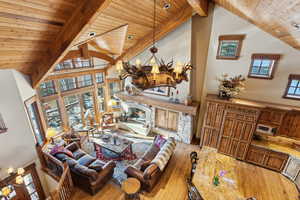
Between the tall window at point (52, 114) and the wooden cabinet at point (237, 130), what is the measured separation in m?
7.33

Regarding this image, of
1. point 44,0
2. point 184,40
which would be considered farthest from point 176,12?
point 44,0

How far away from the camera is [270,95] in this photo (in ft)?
15.5

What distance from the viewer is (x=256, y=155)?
5000 millimetres

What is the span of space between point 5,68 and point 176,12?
224 inches

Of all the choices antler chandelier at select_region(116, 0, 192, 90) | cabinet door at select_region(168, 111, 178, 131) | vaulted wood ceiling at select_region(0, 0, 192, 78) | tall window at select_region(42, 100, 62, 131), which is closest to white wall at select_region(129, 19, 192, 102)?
vaulted wood ceiling at select_region(0, 0, 192, 78)

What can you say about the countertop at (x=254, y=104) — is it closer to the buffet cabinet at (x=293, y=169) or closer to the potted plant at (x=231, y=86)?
the potted plant at (x=231, y=86)

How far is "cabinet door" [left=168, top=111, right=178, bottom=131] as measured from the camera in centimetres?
660

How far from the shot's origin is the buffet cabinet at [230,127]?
4758 mm

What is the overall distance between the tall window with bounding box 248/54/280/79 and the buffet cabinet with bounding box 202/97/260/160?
1.29 meters

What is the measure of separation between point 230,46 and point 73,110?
25.6 ft

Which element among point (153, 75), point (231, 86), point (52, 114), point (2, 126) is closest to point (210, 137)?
point (231, 86)

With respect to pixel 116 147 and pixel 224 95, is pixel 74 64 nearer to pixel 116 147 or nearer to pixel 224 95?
pixel 116 147

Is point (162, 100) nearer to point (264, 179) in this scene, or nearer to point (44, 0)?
point (264, 179)

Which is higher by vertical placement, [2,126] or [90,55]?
[90,55]
